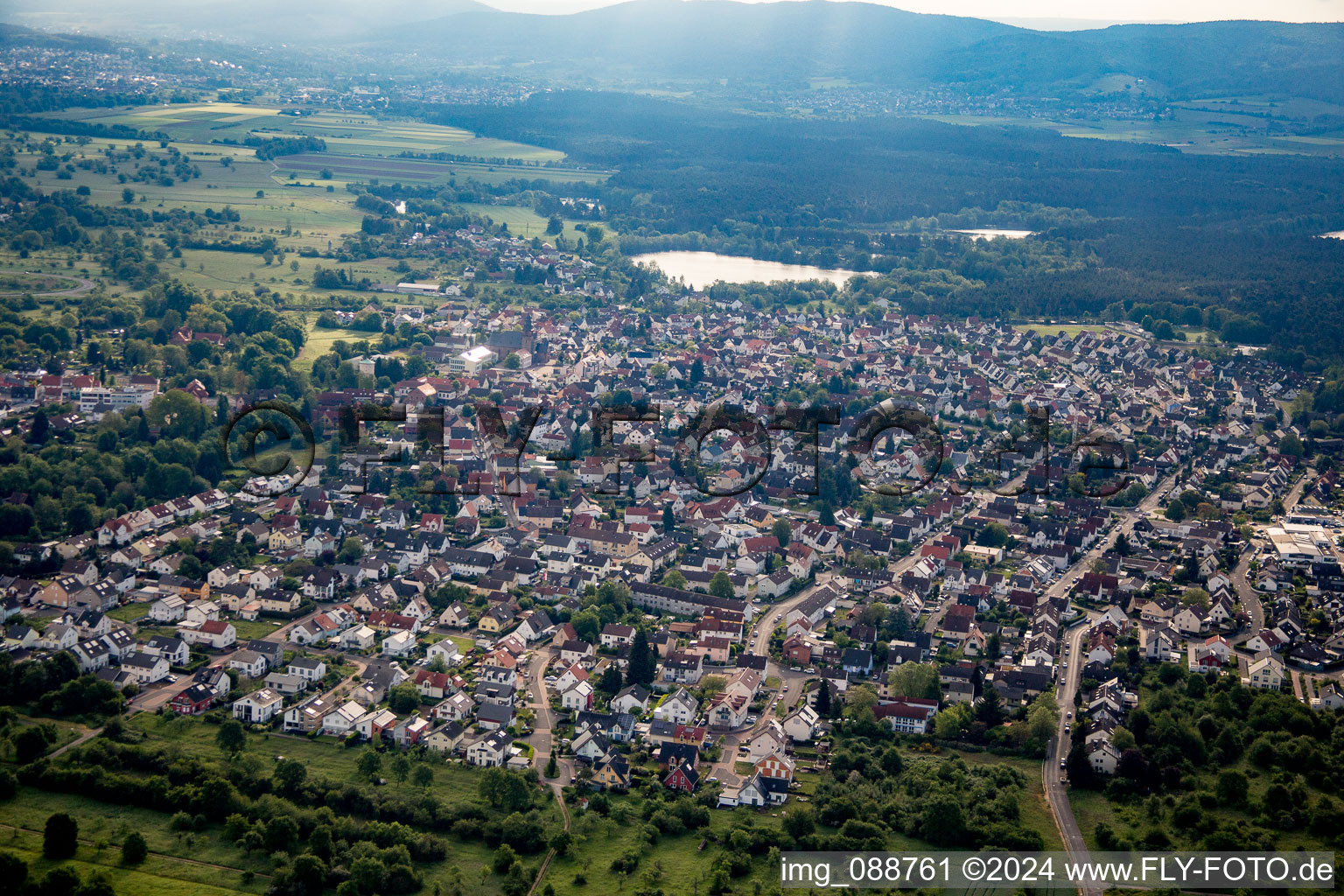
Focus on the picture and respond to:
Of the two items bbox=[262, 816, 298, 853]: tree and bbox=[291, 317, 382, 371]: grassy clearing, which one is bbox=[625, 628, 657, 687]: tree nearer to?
bbox=[262, 816, 298, 853]: tree

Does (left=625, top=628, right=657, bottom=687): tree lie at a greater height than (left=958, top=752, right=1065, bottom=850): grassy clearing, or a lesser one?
greater

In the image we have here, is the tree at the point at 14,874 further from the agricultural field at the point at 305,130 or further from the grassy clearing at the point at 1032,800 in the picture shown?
the agricultural field at the point at 305,130

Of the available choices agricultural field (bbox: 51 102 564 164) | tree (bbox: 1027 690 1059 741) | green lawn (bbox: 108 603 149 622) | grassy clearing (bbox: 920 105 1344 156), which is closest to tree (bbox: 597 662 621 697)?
tree (bbox: 1027 690 1059 741)

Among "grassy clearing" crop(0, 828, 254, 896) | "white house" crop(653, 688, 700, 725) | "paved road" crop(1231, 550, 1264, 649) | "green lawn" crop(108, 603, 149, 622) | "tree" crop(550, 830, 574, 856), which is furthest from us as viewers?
"paved road" crop(1231, 550, 1264, 649)

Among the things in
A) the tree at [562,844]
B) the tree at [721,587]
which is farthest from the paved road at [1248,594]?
the tree at [562,844]

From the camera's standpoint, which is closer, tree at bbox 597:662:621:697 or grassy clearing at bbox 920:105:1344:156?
tree at bbox 597:662:621:697
